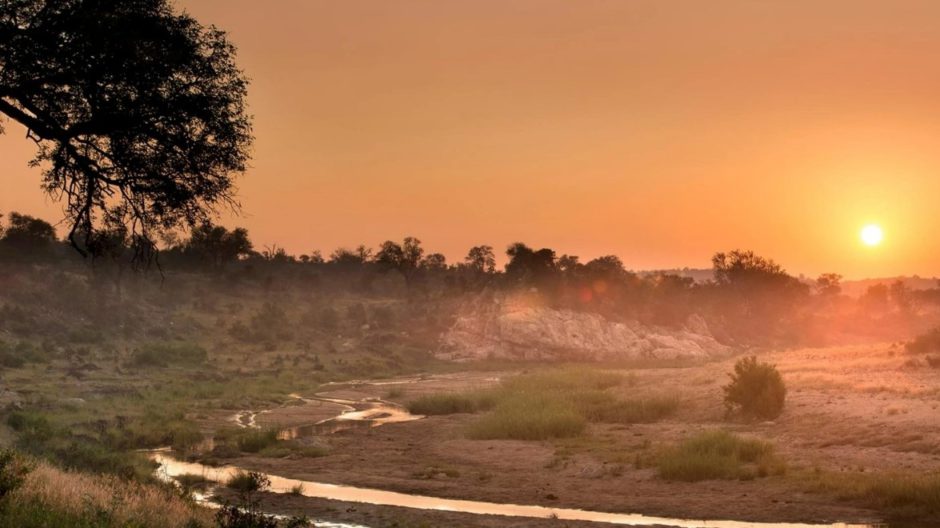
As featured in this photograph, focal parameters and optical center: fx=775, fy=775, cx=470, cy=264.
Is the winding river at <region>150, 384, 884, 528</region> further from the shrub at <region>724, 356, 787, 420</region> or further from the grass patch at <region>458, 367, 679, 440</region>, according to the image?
the shrub at <region>724, 356, 787, 420</region>

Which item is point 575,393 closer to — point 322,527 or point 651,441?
point 651,441

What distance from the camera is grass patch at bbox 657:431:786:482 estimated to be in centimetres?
2617

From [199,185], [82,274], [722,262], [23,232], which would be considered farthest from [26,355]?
[722,262]

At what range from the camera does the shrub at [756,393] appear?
125 feet

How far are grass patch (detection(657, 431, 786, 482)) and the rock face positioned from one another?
220ft

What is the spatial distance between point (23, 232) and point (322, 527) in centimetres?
8766

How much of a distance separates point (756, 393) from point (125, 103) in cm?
3280

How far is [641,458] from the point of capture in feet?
96.5

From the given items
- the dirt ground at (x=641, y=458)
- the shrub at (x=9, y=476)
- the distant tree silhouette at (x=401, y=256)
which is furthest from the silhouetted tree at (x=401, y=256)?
the shrub at (x=9, y=476)

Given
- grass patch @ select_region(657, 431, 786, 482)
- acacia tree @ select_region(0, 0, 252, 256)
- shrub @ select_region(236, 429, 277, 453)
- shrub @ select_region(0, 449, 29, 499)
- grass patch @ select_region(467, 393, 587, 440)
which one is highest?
acacia tree @ select_region(0, 0, 252, 256)

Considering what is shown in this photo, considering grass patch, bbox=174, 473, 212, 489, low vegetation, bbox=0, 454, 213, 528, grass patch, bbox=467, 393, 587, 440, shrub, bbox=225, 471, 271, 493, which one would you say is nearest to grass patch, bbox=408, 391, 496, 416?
grass patch, bbox=467, 393, 587, 440

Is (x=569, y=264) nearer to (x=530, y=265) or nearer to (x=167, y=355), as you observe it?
(x=530, y=265)

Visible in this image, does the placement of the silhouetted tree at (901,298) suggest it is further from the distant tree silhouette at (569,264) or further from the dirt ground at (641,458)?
the dirt ground at (641,458)

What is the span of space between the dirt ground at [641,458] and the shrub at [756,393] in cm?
85
